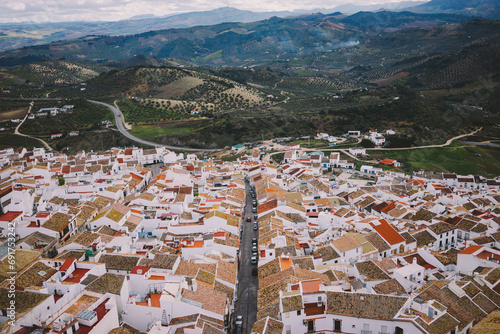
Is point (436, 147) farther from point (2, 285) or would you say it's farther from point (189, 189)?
point (2, 285)

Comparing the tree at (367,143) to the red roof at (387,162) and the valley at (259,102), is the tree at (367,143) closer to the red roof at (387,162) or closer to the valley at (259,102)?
the valley at (259,102)

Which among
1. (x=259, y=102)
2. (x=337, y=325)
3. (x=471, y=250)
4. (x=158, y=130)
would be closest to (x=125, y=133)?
(x=158, y=130)

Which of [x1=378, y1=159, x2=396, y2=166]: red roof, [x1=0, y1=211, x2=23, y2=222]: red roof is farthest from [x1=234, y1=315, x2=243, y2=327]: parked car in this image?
[x1=378, y1=159, x2=396, y2=166]: red roof

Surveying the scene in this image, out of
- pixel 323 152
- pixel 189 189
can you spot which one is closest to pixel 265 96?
pixel 323 152

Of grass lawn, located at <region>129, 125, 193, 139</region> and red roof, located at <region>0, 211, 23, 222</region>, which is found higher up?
red roof, located at <region>0, 211, 23, 222</region>

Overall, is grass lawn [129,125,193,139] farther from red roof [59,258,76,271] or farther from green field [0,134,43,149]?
red roof [59,258,76,271]

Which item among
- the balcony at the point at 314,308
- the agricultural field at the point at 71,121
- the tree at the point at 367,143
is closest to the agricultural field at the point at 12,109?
the agricultural field at the point at 71,121
